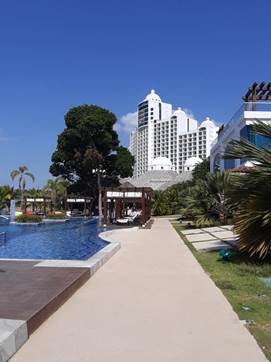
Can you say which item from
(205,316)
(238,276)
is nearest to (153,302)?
(205,316)

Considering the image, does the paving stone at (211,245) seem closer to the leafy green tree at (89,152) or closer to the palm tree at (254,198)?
the palm tree at (254,198)

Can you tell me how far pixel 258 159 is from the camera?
10914mm

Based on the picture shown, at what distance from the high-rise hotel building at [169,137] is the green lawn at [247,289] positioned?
113797 mm

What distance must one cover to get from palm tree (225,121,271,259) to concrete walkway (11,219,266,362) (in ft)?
6.91

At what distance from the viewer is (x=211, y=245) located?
54.8 ft

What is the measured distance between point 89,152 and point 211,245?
35.0 metres

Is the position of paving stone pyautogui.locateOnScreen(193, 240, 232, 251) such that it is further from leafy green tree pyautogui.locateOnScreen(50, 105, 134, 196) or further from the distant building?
leafy green tree pyautogui.locateOnScreen(50, 105, 134, 196)

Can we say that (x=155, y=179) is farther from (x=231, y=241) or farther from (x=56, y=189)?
(x=231, y=241)

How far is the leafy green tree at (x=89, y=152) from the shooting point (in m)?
51.5

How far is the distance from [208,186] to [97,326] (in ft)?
72.6

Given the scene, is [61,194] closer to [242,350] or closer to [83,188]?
[83,188]

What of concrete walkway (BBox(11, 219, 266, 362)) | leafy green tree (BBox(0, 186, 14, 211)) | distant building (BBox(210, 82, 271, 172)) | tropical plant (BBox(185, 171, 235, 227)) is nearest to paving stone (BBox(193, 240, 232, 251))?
concrete walkway (BBox(11, 219, 266, 362))

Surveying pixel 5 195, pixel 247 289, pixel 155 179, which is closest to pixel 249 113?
pixel 247 289

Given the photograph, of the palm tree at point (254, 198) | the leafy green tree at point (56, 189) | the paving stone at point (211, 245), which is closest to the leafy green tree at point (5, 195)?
the leafy green tree at point (56, 189)
